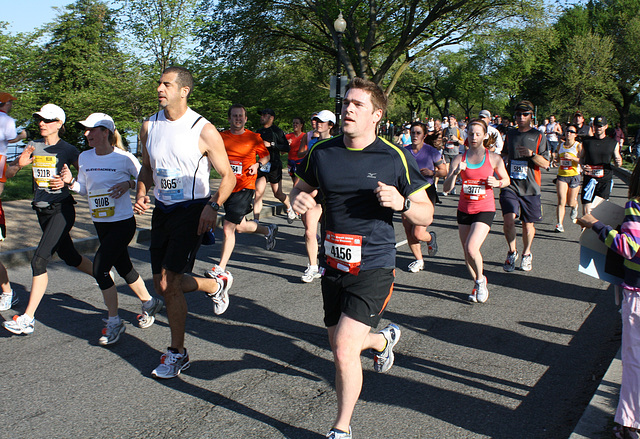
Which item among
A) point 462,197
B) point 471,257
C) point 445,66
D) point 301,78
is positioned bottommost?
point 471,257

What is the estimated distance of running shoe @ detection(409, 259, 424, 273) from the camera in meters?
7.74

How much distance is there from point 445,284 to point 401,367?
277 centimetres

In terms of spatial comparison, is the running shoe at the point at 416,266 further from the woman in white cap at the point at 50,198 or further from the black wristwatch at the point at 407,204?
the black wristwatch at the point at 407,204

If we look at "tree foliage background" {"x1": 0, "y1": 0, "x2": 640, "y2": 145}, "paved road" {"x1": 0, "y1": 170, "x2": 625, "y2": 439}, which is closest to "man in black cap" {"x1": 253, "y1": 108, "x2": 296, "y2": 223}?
"paved road" {"x1": 0, "y1": 170, "x2": 625, "y2": 439}

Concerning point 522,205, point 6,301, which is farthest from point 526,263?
point 6,301

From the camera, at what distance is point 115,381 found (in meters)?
4.16

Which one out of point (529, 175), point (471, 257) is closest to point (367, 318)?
point (471, 257)

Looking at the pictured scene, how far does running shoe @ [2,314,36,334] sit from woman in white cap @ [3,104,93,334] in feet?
0.26

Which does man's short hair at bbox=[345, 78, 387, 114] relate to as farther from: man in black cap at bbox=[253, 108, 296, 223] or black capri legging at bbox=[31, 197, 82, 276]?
man in black cap at bbox=[253, 108, 296, 223]

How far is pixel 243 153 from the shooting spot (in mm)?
7719

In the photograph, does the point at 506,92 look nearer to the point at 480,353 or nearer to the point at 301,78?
the point at 301,78

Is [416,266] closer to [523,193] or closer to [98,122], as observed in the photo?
[523,193]

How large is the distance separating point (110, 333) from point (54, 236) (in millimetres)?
1090

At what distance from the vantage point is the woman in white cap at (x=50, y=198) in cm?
518
